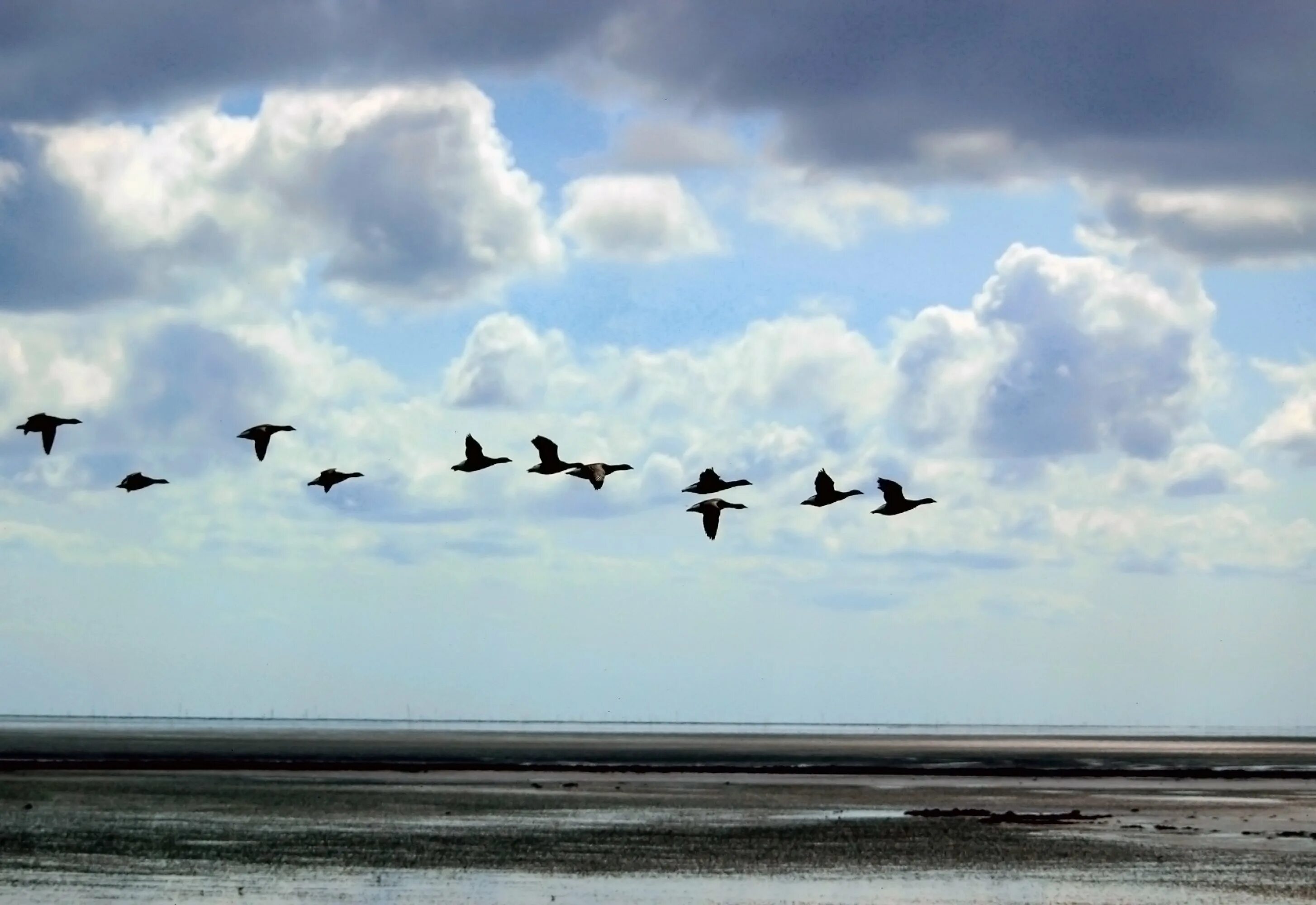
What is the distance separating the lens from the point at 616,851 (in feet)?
206

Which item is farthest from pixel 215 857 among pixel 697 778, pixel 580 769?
pixel 580 769

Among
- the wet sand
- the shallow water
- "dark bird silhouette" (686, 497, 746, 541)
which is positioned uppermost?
"dark bird silhouette" (686, 497, 746, 541)

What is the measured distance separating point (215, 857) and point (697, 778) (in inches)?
2263

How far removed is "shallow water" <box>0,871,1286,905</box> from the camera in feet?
168

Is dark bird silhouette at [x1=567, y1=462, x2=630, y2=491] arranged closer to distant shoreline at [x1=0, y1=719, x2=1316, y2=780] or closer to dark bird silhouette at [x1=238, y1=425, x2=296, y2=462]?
dark bird silhouette at [x1=238, y1=425, x2=296, y2=462]

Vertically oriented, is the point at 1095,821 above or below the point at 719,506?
below

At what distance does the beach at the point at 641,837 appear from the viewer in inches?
2127

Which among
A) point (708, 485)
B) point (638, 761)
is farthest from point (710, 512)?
point (638, 761)

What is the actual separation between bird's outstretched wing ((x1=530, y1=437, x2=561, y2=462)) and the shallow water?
456 inches

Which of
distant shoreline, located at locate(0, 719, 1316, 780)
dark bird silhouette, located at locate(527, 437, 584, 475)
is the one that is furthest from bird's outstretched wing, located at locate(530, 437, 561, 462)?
distant shoreline, located at locate(0, 719, 1316, 780)

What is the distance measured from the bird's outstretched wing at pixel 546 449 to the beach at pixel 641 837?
1165 cm

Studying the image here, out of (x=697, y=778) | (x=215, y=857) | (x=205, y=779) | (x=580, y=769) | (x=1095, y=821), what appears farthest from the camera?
(x=580, y=769)

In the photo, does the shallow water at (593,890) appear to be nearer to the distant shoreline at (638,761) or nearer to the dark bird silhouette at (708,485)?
the dark bird silhouette at (708,485)

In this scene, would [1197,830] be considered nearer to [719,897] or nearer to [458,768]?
[719,897]
